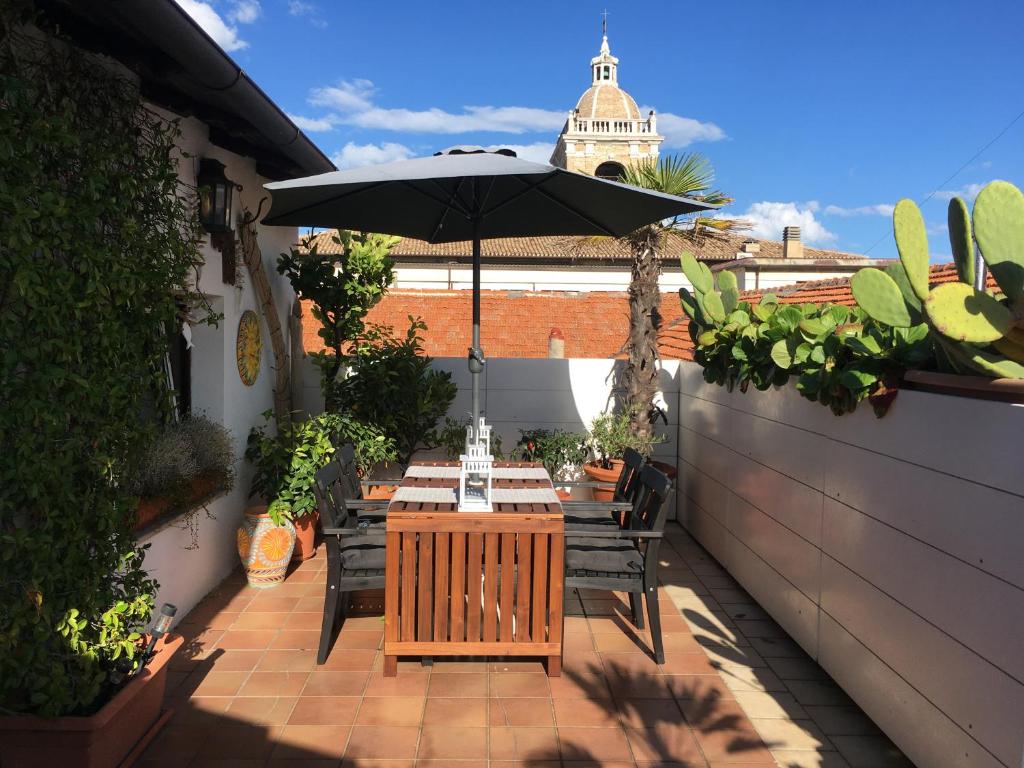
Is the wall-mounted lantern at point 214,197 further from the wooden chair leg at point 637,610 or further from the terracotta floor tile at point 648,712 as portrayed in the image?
the terracotta floor tile at point 648,712

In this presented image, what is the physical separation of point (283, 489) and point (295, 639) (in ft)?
3.60

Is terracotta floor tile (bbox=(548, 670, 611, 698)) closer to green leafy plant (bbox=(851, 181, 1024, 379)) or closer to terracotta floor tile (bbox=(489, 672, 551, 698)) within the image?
terracotta floor tile (bbox=(489, 672, 551, 698))

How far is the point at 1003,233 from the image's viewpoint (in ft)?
6.68

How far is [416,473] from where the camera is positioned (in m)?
4.15

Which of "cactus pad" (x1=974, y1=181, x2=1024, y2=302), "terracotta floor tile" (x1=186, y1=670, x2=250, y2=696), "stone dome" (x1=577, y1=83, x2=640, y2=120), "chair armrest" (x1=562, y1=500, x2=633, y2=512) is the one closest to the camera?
"cactus pad" (x1=974, y1=181, x2=1024, y2=302)

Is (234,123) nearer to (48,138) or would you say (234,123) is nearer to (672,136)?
(48,138)

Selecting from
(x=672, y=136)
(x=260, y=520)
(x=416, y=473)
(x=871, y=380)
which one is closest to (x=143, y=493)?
(x=260, y=520)

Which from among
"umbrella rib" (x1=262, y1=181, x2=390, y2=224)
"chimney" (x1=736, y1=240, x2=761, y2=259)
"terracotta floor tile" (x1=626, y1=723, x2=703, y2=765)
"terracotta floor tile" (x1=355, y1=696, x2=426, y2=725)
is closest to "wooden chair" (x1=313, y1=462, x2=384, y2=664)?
"terracotta floor tile" (x1=355, y1=696, x2=426, y2=725)

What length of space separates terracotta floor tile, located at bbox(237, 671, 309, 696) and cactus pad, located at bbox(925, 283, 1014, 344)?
2956mm

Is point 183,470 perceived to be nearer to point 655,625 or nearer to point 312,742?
point 312,742

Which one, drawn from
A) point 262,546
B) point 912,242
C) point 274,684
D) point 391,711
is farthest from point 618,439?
point 912,242

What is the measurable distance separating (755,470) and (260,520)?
3073mm

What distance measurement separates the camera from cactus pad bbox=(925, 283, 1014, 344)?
6.74ft

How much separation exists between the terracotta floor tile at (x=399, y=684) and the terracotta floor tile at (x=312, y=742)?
31 cm
